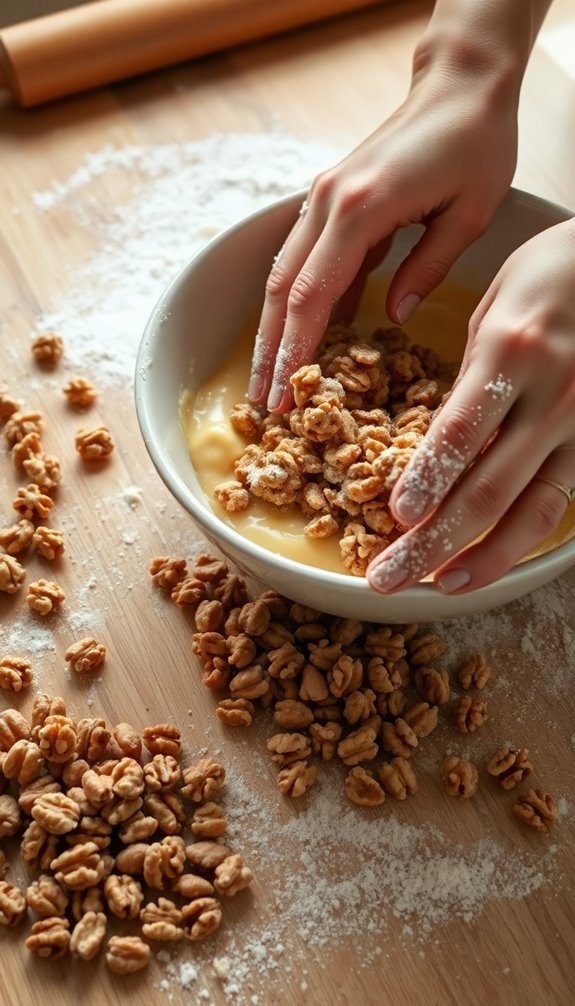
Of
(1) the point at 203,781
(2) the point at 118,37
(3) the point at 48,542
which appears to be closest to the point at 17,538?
(3) the point at 48,542

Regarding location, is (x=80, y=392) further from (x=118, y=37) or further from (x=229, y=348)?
(x=118, y=37)

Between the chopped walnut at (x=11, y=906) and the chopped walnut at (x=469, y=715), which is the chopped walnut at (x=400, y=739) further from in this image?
the chopped walnut at (x=11, y=906)

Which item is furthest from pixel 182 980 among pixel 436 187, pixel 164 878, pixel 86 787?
pixel 436 187

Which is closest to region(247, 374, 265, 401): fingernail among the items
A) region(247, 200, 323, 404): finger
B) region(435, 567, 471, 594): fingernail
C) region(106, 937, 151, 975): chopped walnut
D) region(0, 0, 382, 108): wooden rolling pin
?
region(247, 200, 323, 404): finger

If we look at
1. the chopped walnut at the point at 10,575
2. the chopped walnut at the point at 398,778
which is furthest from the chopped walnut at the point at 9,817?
the chopped walnut at the point at 398,778

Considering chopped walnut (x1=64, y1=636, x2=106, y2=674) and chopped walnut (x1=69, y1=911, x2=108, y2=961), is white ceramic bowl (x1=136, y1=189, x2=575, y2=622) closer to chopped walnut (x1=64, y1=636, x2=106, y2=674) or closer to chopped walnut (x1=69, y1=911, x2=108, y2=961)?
chopped walnut (x1=64, y1=636, x2=106, y2=674)

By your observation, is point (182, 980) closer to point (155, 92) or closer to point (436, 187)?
point (436, 187)
